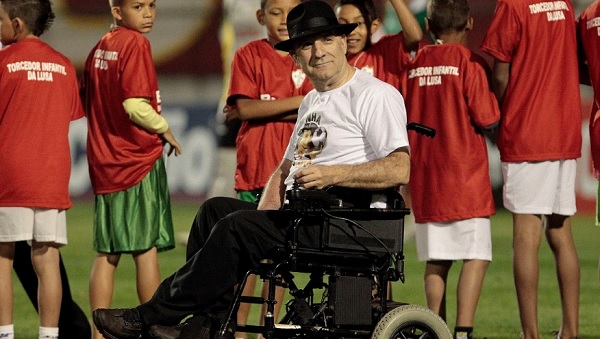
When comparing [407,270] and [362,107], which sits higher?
[362,107]

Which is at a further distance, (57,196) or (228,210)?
(57,196)

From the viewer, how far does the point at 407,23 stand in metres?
7.52

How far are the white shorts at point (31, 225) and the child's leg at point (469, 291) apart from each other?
2.13m

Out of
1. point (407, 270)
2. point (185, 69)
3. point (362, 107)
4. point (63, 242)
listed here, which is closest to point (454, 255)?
point (362, 107)

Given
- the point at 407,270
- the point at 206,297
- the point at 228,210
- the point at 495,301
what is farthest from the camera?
the point at 407,270

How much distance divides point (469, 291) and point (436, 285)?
20 cm

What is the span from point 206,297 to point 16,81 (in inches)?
77.2

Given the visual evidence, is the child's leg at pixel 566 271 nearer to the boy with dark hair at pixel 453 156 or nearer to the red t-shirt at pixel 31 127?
the boy with dark hair at pixel 453 156

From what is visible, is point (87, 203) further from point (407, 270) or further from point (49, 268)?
Answer: point (49, 268)

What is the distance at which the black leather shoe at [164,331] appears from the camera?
6077 mm

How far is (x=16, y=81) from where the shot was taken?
7262 mm

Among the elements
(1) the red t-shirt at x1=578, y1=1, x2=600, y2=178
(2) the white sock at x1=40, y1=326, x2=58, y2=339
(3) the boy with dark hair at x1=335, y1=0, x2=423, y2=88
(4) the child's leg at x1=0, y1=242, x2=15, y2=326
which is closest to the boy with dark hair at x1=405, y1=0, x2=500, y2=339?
(3) the boy with dark hair at x1=335, y1=0, x2=423, y2=88

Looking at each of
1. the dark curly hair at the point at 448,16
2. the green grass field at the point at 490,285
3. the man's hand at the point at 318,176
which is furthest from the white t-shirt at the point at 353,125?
the green grass field at the point at 490,285

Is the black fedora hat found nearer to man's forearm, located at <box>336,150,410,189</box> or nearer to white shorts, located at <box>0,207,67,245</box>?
man's forearm, located at <box>336,150,410,189</box>
